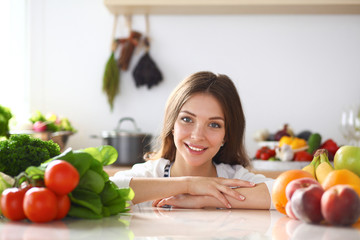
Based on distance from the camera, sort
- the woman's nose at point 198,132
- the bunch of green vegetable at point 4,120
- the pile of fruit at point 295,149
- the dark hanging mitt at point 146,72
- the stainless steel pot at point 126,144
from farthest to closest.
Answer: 1. the dark hanging mitt at point 146,72
2. the stainless steel pot at point 126,144
3. the pile of fruit at point 295,149
4. the bunch of green vegetable at point 4,120
5. the woman's nose at point 198,132

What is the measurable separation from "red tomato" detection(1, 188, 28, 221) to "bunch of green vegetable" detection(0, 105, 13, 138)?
1400 mm

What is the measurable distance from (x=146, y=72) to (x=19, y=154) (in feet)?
5.93

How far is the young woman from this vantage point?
3.43 ft

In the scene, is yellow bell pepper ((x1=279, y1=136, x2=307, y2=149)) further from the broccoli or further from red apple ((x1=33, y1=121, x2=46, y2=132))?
the broccoli

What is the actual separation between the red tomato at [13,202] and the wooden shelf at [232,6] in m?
1.88

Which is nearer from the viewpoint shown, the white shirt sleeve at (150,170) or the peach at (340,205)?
the peach at (340,205)

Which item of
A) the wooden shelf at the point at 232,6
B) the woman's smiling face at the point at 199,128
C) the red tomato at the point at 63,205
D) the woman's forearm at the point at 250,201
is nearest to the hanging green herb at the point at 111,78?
the wooden shelf at the point at 232,6

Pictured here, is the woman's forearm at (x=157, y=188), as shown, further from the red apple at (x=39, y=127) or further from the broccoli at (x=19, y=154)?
the red apple at (x=39, y=127)

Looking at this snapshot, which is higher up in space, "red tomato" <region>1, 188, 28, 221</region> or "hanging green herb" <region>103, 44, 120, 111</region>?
"hanging green herb" <region>103, 44, 120, 111</region>

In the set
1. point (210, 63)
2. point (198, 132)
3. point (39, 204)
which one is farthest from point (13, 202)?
point (210, 63)

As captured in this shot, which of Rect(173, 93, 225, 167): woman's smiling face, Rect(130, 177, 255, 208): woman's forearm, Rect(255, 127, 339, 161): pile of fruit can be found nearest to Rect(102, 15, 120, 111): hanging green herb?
Rect(255, 127, 339, 161): pile of fruit

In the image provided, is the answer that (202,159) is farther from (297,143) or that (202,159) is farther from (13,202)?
(297,143)

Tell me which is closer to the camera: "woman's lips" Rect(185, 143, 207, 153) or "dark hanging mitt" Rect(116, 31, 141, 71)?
"woman's lips" Rect(185, 143, 207, 153)

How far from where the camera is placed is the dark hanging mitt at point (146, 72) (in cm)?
262
